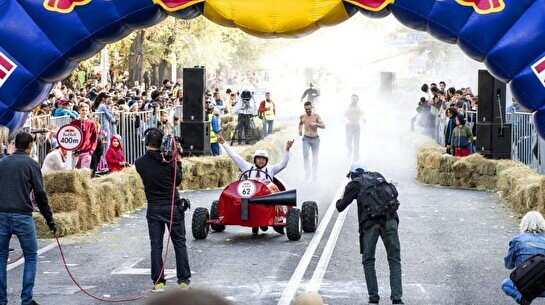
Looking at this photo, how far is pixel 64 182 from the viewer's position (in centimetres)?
1866

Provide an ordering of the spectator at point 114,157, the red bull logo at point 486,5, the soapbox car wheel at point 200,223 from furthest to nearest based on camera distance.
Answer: the spectator at point 114,157
the soapbox car wheel at point 200,223
the red bull logo at point 486,5

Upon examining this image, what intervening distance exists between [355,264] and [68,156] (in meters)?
8.03

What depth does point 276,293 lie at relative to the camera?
13297mm

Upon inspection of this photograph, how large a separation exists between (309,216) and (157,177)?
5.01 meters

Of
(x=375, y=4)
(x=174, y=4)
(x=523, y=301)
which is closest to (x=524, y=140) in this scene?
(x=375, y=4)

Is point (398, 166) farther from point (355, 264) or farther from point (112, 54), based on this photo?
point (112, 54)

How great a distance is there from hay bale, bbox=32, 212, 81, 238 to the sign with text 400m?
242 cm

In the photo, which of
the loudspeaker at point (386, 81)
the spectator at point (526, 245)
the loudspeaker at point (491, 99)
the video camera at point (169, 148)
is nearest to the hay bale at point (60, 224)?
the video camera at point (169, 148)

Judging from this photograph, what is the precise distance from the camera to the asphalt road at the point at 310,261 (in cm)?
1347

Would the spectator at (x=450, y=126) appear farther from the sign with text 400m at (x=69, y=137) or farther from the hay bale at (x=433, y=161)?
the sign with text 400m at (x=69, y=137)

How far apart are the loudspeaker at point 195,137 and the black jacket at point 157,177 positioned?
14.9 m

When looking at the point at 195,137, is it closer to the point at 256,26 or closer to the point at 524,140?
the point at 524,140

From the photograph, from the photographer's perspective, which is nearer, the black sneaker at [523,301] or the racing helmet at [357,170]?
the black sneaker at [523,301]

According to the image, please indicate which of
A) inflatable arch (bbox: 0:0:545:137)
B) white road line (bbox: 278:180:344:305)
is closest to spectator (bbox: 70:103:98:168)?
white road line (bbox: 278:180:344:305)
